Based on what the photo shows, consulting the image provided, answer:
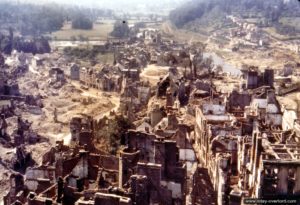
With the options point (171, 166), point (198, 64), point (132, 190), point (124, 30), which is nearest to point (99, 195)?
point (132, 190)

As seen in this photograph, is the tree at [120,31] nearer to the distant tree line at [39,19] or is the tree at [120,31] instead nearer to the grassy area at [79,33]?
the grassy area at [79,33]

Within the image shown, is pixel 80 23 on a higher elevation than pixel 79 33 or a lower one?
higher

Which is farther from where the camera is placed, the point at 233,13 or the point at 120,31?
the point at 233,13

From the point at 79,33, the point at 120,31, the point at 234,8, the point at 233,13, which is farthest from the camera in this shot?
the point at 234,8

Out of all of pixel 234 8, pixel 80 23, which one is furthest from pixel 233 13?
pixel 80 23

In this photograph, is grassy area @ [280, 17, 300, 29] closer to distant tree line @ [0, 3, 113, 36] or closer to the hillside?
the hillside

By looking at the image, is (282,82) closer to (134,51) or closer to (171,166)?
(134,51)

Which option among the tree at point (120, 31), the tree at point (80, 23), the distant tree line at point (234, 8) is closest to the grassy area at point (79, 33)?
the tree at point (80, 23)

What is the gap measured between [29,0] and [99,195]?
149m

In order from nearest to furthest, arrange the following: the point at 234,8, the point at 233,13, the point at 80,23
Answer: the point at 80,23 → the point at 233,13 → the point at 234,8

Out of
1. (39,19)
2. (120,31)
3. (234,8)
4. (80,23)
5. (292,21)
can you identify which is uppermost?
(234,8)

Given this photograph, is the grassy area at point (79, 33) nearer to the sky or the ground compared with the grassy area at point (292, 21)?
nearer to the ground

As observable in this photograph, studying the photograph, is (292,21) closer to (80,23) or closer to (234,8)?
(234,8)

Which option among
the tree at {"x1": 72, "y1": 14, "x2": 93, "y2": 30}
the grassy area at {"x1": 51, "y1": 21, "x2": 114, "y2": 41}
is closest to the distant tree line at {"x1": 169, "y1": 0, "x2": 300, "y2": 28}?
the grassy area at {"x1": 51, "y1": 21, "x2": 114, "y2": 41}
